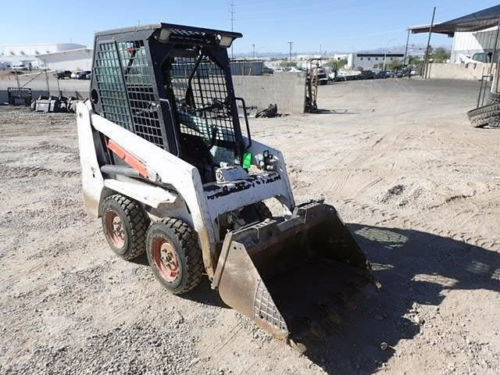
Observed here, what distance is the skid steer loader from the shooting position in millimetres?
3449

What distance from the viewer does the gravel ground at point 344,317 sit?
3.25 metres

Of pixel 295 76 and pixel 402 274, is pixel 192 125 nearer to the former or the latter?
pixel 402 274

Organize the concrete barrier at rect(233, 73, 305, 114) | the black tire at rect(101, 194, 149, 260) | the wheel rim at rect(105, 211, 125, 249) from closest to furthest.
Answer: the black tire at rect(101, 194, 149, 260)
the wheel rim at rect(105, 211, 125, 249)
the concrete barrier at rect(233, 73, 305, 114)

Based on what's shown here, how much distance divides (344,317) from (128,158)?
2651mm

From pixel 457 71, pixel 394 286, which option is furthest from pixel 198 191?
pixel 457 71

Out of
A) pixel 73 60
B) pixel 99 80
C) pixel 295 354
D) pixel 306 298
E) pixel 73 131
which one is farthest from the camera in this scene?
pixel 73 60

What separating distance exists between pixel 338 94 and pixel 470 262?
23.2m

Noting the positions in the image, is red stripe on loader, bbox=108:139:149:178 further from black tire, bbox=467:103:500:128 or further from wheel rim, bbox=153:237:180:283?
black tire, bbox=467:103:500:128

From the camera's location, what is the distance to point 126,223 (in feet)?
14.7

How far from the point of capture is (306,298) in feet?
11.8

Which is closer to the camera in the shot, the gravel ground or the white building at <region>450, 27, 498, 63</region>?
the gravel ground

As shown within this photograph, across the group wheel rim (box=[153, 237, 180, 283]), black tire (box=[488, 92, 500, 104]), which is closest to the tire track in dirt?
wheel rim (box=[153, 237, 180, 283])

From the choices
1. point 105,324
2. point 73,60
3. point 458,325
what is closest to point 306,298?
point 458,325

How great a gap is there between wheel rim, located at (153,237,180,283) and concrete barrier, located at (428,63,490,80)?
4104 centimetres
